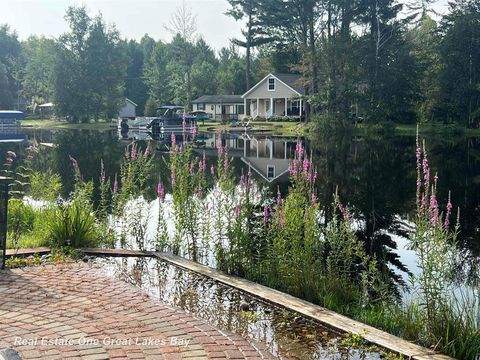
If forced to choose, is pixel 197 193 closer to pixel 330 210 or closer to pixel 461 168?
pixel 330 210

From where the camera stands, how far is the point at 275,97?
201ft

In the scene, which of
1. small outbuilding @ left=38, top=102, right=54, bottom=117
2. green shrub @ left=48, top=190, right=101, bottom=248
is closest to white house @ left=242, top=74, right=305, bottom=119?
small outbuilding @ left=38, top=102, right=54, bottom=117

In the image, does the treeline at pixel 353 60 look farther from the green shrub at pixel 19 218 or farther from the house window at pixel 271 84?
the green shrub at pixel 19 218

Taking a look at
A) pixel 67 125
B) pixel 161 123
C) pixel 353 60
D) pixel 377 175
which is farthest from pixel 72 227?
pixel 67 125

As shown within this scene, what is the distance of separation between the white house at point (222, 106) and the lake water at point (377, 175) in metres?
30.0

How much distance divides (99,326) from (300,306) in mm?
2104

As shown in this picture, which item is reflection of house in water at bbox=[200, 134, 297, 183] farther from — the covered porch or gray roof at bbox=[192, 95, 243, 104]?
gray roof at bbox=[192, 95, 243, 104]

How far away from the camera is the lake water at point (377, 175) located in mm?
11023

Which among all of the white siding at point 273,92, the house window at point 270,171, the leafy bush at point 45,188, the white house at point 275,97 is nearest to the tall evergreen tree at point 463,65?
the white house at point 275,97

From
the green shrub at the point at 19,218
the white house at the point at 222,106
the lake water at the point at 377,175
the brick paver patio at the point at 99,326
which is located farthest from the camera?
the white house at the point at 222,106

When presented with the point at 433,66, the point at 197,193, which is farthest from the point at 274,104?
the point at 197,193

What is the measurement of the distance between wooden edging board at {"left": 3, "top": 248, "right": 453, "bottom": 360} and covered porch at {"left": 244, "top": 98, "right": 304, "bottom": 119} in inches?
2029

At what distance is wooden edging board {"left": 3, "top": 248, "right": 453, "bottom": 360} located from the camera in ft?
16.0

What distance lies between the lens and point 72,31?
2835 inches
